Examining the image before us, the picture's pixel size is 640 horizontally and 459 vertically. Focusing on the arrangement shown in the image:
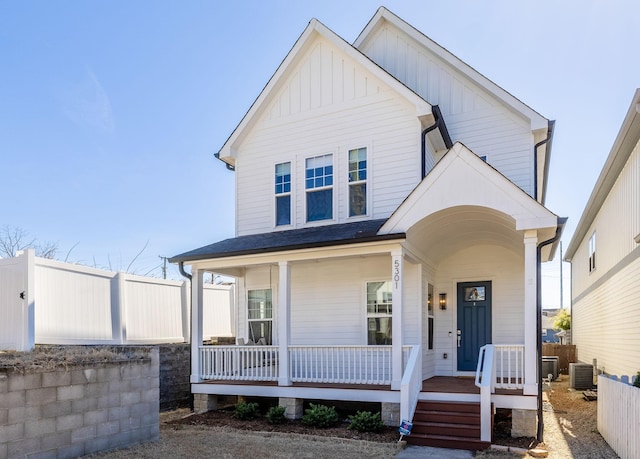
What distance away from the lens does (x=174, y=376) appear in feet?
36.8

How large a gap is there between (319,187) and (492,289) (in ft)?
14.6

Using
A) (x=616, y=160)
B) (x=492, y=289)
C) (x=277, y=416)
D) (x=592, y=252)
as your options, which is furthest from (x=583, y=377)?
(x=277, y=416)

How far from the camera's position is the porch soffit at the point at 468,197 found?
8.05 meters

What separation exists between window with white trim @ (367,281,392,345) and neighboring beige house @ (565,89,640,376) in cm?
480

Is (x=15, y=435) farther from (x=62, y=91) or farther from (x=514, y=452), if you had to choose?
(x=62, y=91)

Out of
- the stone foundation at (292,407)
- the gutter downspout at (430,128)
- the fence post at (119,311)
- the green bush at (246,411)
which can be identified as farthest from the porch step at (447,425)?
the fence post at (119,311)

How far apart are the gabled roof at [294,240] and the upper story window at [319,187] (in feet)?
1.36

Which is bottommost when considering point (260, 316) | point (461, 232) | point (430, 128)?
point (260, 316)

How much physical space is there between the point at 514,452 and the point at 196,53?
14.9 m

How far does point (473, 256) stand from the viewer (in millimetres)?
11031

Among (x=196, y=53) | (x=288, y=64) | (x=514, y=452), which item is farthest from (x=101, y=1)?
(x=514, y=452)

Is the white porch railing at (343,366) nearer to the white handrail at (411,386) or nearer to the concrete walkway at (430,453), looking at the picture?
the white handrail at (411,386)

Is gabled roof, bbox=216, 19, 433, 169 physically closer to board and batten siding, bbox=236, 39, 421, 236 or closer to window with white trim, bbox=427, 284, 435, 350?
board and batten siding, bbox=236, 39, 421, 236

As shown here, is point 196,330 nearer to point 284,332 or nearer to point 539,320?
point 284,332
